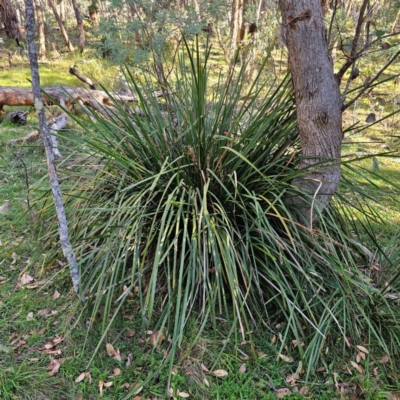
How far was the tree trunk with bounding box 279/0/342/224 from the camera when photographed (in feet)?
5.79

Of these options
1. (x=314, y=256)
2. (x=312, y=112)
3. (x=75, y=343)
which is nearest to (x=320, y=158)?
(x=312, y=112)

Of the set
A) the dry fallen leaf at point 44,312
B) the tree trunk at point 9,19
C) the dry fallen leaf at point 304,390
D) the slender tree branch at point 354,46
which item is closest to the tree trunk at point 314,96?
the slender tree branch at point 354,46

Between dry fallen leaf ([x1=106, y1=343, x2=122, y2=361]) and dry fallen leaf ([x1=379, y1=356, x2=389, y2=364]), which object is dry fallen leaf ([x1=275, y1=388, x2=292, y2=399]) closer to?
dry fallen leaf ([x1=379, y1=356, x2=389, y2=364])

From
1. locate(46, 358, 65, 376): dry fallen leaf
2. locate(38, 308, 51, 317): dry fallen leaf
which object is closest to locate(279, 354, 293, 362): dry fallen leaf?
locate(46, 358, 65, 376): dry fallen leaf

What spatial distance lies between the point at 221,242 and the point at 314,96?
3.00 feet

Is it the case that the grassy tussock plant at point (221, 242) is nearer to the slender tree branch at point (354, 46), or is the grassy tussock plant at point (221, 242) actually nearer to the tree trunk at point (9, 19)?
the slender tree branch at point (354, 46)

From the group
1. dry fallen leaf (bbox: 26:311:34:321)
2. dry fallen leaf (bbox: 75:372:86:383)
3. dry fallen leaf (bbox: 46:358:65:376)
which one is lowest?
dry fallen leaf (bbox: 75:372:86:383)

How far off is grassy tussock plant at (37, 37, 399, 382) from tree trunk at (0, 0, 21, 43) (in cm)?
1048

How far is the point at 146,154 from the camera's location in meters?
2.23

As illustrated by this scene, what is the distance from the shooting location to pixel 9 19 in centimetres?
1028

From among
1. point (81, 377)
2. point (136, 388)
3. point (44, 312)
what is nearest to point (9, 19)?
point (44, 312)

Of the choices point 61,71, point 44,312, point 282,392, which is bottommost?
point 282,392

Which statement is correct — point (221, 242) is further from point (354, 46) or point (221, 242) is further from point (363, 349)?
point (354, 46)

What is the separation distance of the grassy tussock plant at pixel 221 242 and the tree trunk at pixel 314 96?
0.48 feet
